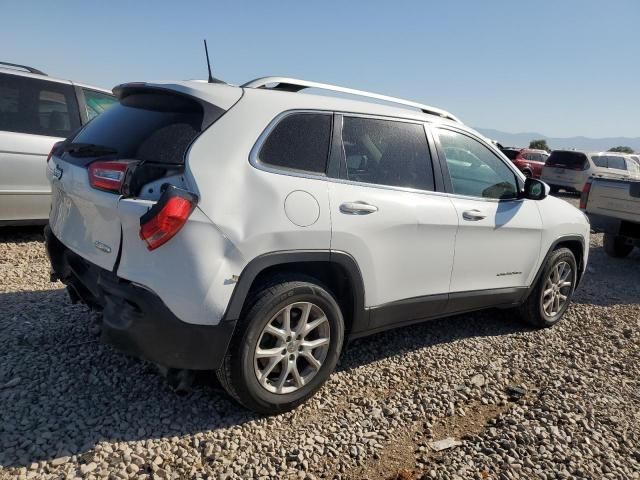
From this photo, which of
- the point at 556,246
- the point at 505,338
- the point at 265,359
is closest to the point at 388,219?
the point at 265,359

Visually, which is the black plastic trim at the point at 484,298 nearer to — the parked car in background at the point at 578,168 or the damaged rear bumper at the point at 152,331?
the damaged rear bumper at the point at 152,331

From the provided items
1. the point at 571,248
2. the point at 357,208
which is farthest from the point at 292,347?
the point at 571,248

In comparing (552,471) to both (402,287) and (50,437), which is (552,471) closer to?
(402,287)

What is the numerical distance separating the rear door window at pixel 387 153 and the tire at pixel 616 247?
19.9 ft

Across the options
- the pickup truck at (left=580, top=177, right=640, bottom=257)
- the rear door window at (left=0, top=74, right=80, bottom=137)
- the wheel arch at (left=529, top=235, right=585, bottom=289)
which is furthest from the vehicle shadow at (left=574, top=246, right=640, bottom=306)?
the rear door window at (left=0, top=74, right=80, bottom=137)

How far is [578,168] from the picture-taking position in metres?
16.6

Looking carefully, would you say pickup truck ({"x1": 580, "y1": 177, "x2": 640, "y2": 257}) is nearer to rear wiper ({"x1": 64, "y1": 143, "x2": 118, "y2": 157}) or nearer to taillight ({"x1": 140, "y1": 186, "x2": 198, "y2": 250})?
taillight ({"x1": 140, "y1": 186, "x2": 198, "y2": 250})

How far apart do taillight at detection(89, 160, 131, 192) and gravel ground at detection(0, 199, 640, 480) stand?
121cm

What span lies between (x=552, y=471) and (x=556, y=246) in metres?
2.50

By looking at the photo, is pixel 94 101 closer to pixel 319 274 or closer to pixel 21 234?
pixel 21 234

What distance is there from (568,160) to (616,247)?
32.5 ft

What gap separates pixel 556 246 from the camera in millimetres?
4629

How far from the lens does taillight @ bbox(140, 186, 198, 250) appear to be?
2303 millimetres

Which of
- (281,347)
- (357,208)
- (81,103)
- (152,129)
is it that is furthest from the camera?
(81,103)
